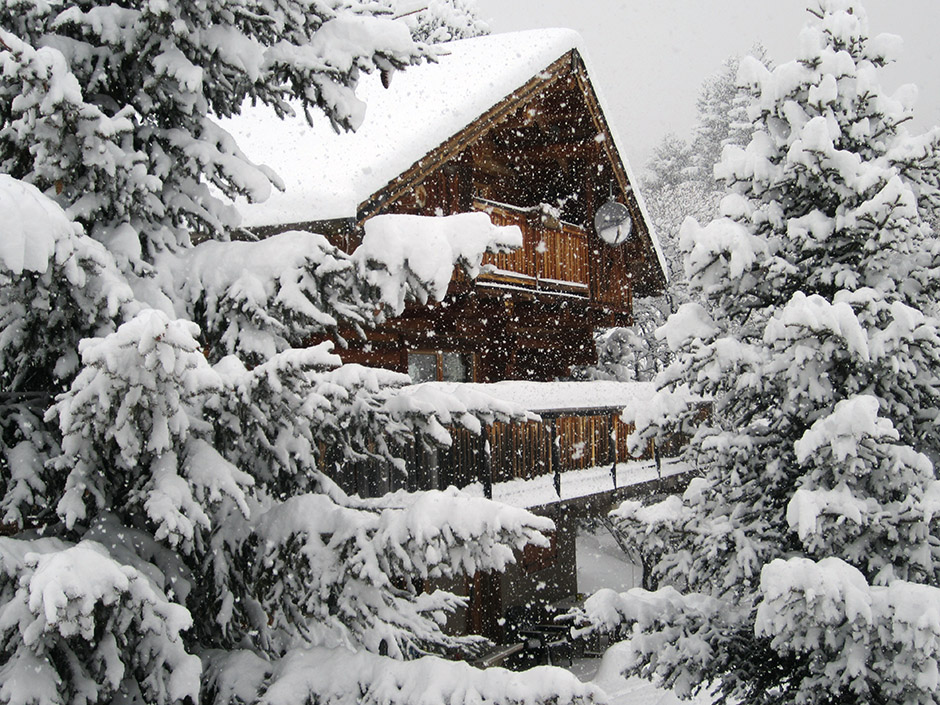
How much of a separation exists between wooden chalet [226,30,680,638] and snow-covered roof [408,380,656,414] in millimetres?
123

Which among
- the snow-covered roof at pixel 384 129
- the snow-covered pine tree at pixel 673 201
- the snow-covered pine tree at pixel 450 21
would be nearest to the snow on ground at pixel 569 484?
the snow-covered pine tree at pixel 673 201

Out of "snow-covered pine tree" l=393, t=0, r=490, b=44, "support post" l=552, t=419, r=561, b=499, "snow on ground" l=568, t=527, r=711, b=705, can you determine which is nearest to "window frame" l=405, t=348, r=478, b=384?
"support post" l=552, t=419, r=561, b=499

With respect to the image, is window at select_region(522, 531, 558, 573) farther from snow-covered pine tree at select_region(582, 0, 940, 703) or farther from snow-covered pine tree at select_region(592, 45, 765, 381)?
snow-covered pine tree at select_region(582, 0, 940, 703)

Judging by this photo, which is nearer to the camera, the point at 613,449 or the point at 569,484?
the point at 569,484

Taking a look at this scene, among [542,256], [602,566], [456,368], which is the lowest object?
[602,566]

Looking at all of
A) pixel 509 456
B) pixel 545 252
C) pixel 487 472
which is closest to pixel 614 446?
pixel 509 456

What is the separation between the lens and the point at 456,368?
612 inches

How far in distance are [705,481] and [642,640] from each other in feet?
5.91

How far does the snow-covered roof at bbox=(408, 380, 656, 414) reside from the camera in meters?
10.6

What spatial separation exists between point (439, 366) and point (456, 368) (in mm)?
856

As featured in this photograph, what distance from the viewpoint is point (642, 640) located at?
26.2 ft

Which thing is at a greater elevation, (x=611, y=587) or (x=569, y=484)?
(x=569, y=484)

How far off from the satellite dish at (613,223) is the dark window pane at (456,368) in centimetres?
348

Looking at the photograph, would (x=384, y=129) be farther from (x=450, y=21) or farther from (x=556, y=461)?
(x=450, y=21)
